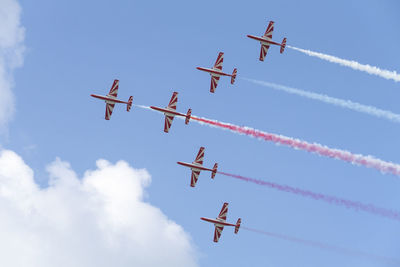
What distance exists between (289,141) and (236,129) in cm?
979

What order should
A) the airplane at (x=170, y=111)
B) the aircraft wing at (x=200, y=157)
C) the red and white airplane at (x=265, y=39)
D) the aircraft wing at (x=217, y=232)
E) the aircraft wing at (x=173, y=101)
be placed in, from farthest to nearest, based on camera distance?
the aircraft wing at (x=217, y=232), the aircraft wing at (x=200, y=157), the aircraft wing at (x=173, y=101), the airplane at (x=170, y=111), the red and white airplane at (x=265, y=39)

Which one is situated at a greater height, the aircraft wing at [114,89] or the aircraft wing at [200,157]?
the aircraft wing at [114,89]

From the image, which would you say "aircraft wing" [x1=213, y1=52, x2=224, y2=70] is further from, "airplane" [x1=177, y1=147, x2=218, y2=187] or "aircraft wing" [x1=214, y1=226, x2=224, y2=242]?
"aircraft wing" [x1=214, y1=226, x2=224, y2=242]

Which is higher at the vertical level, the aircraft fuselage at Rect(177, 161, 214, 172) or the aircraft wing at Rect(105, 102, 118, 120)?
the aircraft wing at Rect(105, 102, 118, 120)

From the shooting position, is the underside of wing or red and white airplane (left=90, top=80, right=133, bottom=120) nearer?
red and white airplane (left=90, top=80, right=133, bottom=120)

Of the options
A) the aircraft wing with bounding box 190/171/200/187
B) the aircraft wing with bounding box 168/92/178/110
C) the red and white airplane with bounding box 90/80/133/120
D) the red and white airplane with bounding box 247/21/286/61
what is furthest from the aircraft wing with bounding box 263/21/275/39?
the red and white airplane with bounding box 90/80/133/120

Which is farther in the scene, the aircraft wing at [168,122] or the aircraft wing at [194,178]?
the aircraft wing at [194,178]

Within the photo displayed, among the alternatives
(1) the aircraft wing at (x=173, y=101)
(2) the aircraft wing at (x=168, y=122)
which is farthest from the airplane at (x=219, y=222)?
(1) the aircraft wing at (x=173, y=101)

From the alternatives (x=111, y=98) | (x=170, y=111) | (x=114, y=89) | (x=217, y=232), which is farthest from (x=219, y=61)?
(x=217, y=232)

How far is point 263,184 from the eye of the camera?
10125 centimetres

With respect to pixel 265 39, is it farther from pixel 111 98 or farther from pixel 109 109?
pixel 109 109

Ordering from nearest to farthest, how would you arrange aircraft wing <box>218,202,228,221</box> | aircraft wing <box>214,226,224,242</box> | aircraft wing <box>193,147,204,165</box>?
aircraft wing <box>193,147,204,165</box>
aircraft wing <box>214,226,224,242</box>
aircraft wing <box>218,202,228,221</box>

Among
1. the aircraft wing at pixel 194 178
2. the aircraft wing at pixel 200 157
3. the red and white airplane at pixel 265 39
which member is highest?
the red and white airplane at pixel 265 39

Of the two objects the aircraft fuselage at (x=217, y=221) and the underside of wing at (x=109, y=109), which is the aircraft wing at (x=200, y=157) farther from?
the underside of wing at (x=109, y=109)
